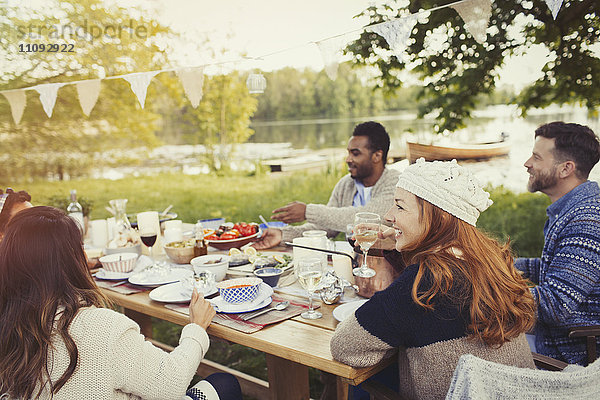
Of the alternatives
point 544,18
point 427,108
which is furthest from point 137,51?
point 544,18

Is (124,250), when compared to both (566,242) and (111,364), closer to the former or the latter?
(111,364)

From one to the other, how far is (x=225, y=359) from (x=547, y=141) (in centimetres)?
282

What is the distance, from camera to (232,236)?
9.35ft

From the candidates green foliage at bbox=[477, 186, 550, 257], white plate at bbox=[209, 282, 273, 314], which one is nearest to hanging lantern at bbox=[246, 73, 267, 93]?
white plate at bbox=[209, 282, 273, 314]

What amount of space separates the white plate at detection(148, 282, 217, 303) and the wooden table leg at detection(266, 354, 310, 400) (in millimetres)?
507

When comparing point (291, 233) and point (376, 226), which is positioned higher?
point (376, 226)

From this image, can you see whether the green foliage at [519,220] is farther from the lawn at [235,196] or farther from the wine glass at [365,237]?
the wine glass at [365,237]

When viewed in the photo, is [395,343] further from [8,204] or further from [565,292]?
[8,204]

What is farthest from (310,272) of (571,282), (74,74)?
(74,74)

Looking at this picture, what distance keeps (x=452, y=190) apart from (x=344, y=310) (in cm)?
67

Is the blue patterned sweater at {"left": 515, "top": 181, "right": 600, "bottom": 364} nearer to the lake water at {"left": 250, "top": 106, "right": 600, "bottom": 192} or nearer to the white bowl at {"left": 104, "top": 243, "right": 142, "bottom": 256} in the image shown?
the white bowl at {"left": 104, "top": 243, "right": 142, "bottom": 256}

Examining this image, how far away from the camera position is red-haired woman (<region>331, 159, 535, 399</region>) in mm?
1325

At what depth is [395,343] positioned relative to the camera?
1.36 metres

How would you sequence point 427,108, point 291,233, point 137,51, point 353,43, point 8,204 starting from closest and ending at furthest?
point 8,204
point 291,233
point 353,43
point 427,108
point 137,51
